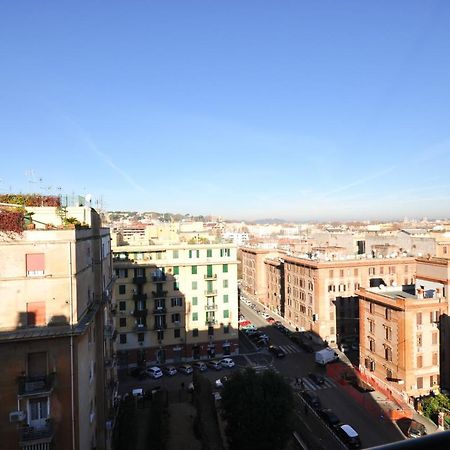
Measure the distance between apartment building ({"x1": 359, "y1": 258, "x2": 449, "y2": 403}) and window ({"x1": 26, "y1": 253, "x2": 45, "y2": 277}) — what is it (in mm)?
30756

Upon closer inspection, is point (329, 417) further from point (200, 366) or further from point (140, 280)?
point (140, 280)

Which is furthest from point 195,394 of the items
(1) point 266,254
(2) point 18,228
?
(1) point 266,254

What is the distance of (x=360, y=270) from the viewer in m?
56.0

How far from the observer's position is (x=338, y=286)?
54.9 meters

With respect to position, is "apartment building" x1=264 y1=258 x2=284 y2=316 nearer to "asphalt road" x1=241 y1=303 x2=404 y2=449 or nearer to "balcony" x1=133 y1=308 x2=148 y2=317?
"asphalt road" x1=241 y1=303 x2=404 y2=449

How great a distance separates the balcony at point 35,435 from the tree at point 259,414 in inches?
508

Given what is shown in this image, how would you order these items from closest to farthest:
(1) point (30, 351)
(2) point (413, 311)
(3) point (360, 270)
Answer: (1) point (30, 351) < (2) point (413, 311) < (3) point (360, 270)

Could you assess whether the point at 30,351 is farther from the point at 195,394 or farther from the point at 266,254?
the point at 266,254

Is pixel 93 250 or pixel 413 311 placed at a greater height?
pixel 93 250

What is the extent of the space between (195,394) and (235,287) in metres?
15.7

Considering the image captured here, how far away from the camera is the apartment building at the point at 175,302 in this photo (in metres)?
45.8

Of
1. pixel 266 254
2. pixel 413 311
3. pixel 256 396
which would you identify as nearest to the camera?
pixel 256 396

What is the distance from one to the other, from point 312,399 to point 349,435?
685 centimetres

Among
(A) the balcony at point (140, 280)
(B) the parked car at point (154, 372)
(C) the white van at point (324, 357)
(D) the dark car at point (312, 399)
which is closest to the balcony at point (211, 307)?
(A) the balcony at point (140, 280)
